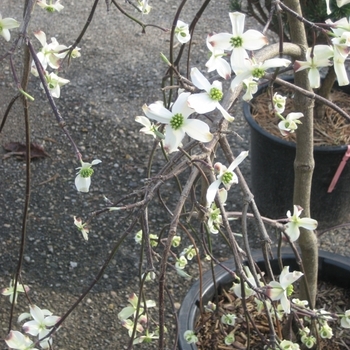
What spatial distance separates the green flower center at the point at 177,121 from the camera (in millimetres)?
838

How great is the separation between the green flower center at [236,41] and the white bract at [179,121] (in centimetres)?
10

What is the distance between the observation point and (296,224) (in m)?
1.08

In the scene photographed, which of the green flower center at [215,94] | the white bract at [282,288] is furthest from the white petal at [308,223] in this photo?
the green flower center at [215,94]

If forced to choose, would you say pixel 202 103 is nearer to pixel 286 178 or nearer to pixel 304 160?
pixel 304 160

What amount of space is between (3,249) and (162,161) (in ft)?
2.59

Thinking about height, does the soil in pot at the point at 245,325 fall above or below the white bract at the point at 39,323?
below

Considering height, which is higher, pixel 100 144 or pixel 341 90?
pixel 341 90

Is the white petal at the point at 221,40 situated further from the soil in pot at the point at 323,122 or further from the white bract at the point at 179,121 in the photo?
the soil in pot at the point at 323,122

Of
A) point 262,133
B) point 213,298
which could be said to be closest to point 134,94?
point 262,133

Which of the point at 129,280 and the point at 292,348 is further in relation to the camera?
the point at 129,280

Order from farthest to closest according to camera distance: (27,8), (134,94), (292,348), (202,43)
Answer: (202,43)
(134,94)
(292,348)
(27,8)

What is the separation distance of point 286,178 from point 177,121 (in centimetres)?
144

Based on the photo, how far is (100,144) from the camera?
2801 mm

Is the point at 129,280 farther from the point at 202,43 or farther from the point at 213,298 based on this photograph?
the point at 202,43
